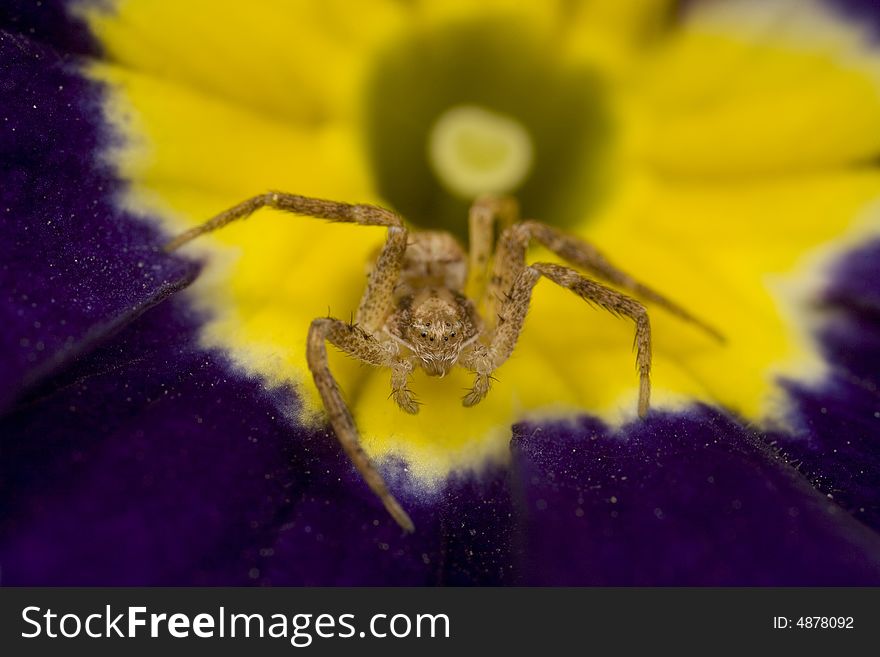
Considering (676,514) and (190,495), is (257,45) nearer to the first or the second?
(190,495)

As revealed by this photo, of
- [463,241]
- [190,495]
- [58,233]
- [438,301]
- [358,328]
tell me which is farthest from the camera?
[463,241]

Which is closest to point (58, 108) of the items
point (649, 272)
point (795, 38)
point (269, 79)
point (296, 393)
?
point (269, 79)

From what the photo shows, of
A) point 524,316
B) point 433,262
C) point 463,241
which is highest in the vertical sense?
point 463,241

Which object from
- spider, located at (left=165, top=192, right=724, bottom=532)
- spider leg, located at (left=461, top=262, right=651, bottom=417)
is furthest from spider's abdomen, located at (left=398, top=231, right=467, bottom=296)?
spider leg, located at (left=461, top=262, right=651, bottom=417)

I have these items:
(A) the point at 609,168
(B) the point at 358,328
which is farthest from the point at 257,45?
(A) the point at 609,168

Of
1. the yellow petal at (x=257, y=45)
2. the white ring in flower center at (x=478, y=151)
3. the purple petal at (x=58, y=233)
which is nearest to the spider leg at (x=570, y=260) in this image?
the white ring in flower center at (x=478, y=151)
